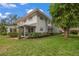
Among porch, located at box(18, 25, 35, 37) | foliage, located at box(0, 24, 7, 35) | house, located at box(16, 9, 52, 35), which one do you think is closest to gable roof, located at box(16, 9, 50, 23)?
house, located at box(16, 9, 52, 35)

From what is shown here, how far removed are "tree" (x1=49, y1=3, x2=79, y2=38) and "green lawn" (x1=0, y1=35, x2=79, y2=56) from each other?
0.51 feet

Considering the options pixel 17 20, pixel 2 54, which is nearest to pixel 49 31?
pixel 17 20

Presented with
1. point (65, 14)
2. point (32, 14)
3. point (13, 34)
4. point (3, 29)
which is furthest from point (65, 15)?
point (3, 29)

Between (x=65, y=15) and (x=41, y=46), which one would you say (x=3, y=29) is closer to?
(x=41, y=46)

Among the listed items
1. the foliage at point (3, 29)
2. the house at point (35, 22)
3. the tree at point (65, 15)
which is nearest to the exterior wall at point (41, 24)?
the house at point (35, 22)

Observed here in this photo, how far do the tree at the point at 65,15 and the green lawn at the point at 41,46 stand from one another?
155 millimetres

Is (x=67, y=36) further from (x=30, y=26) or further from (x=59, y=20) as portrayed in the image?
(x=30, y=26)

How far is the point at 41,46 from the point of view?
439 cm

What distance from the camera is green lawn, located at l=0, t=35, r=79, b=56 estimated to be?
14.1 ft

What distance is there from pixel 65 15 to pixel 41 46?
61 centimetres

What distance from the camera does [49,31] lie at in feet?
14.7

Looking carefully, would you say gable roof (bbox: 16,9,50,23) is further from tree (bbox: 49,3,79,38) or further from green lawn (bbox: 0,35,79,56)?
green lawn (bbox: 0,35,79,56)

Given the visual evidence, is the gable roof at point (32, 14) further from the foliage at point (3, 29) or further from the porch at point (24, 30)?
the foliage at point (3, 29)

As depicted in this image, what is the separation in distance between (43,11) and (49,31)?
33 centimetres
